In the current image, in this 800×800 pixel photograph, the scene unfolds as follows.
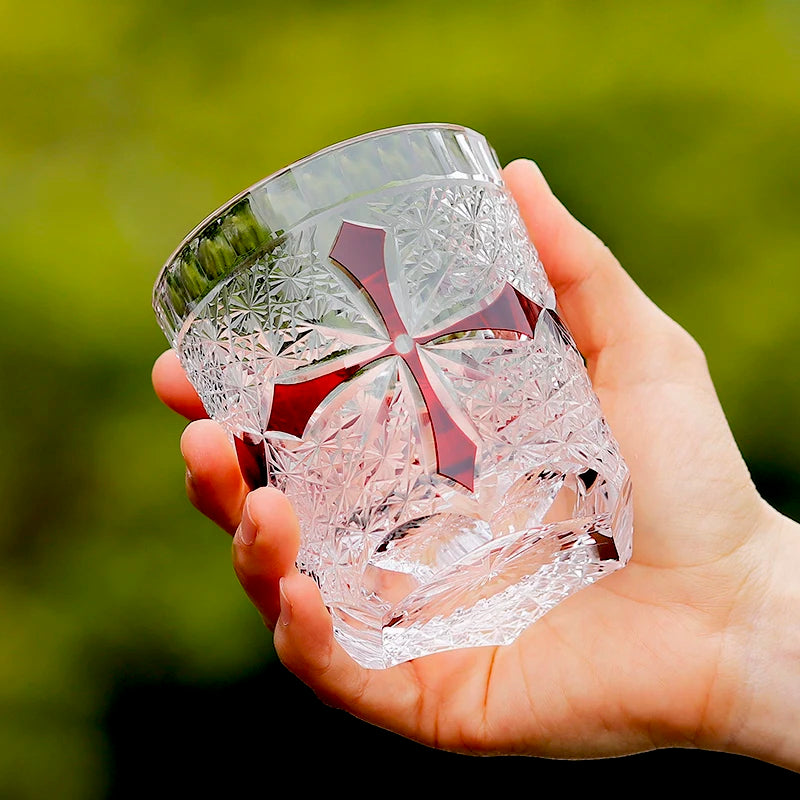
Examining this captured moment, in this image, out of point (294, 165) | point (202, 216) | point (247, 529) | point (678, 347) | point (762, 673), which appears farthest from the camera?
point (202, 216)

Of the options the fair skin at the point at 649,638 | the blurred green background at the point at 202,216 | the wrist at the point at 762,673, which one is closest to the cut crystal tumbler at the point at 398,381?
the fair skin at the point at 649,638

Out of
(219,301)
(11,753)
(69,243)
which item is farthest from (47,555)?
(219,301)

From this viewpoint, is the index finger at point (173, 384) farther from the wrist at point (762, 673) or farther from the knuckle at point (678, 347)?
the wrist at point (762, 673)

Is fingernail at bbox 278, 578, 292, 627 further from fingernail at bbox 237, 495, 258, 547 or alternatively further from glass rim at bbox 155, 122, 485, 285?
glass rim at bbox 155, 122, 485, 285

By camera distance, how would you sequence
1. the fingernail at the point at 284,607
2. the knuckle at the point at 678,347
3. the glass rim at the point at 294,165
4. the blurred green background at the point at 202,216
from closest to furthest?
the glass rim at the point at 294,165 < the fingernail at the point at 284,607 < the knuckle at the point at 678,347 < the blurred green background at the point at 202,216

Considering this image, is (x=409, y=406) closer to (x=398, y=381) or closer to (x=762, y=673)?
(x=398, y=381)

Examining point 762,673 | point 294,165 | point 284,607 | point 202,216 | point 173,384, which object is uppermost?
point 294,165

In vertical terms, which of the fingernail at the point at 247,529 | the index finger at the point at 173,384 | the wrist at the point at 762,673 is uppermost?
the index finger at the point at 173,384

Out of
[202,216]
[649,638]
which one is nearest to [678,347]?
[649,638]
